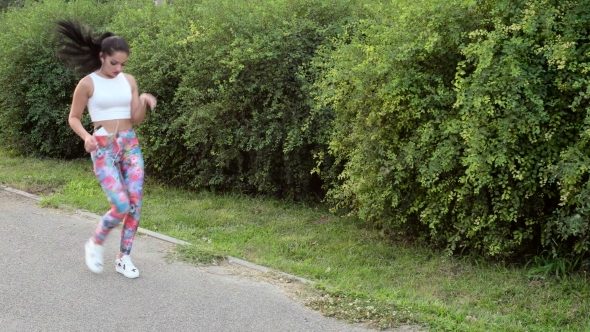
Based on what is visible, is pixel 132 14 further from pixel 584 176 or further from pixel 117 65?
pixel 584 176

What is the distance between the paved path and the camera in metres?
4.49

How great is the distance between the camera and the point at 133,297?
4934 millimetres

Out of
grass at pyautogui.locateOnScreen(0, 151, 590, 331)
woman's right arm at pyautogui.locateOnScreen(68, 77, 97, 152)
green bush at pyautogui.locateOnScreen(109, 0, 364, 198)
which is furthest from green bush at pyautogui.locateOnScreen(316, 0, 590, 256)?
woman's right arm at pyautogui.locateOnScreen(68, 77, 97, 152)

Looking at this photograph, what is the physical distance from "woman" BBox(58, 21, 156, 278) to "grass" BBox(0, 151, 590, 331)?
833 mm

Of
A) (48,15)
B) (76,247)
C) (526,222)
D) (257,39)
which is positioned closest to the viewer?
(526,222)

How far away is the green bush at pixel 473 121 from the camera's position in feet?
16.6

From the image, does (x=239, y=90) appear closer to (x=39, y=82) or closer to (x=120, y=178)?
(x=120, y=178)

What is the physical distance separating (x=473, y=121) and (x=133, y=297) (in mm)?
2960

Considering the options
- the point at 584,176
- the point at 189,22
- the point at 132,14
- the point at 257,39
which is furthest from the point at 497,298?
the point at 132,14

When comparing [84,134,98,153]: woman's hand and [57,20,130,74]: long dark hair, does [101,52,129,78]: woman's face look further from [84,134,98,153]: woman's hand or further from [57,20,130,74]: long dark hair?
[84,134,98,153]: woman's hand

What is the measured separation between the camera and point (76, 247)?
20.2 feet

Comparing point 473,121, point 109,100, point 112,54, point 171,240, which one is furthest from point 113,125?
point 473,121

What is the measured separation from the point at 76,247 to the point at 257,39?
3185mm

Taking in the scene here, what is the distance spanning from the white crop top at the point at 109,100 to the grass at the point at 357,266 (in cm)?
148
